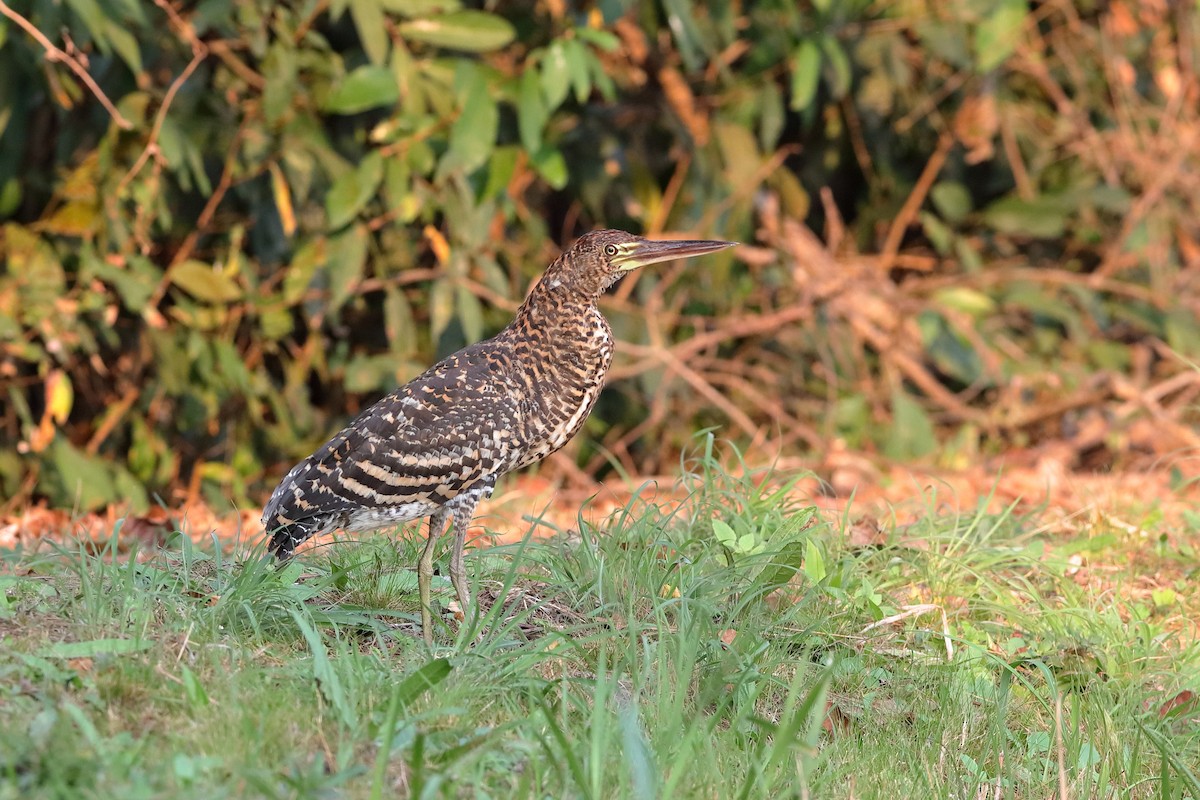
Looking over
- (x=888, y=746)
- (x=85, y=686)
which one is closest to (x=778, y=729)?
(x=888, y=746)

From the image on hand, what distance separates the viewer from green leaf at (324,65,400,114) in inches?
258

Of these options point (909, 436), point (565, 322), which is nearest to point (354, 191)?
point (565, 322)

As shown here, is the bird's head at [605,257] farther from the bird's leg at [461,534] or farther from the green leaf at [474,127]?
the green leaf at [474,127]

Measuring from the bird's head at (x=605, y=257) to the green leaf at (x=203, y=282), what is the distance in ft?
8.40

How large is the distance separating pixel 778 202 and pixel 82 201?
3.93 meters

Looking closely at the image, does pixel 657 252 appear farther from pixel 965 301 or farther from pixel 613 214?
pixel 965 301

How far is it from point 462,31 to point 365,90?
51cm

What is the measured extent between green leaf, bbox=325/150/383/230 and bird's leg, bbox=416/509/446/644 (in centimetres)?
238

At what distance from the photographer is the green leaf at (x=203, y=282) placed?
23.3 feet

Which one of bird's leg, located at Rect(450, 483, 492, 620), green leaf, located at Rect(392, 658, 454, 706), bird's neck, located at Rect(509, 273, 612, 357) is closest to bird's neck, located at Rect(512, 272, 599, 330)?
bird's neck, located at Rect(509, 273, 612, 357)

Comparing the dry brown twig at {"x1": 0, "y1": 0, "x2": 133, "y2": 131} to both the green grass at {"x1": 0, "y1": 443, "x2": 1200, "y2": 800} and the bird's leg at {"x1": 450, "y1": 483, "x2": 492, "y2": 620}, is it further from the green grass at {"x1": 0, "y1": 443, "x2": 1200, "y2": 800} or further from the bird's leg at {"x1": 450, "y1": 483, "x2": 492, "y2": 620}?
the bird's leg at {"x1": 450, "y1": 483, "x2": 492, "y2": 620}

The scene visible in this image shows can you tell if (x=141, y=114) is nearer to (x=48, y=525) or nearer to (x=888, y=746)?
(x=48, y=525)

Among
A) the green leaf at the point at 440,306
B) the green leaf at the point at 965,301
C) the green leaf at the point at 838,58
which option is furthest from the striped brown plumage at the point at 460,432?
the green leaf at the point at 965,301

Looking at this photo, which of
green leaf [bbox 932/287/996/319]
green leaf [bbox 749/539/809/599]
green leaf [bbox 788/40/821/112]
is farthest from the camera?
green leaf [bbox 932/287/996/319]
